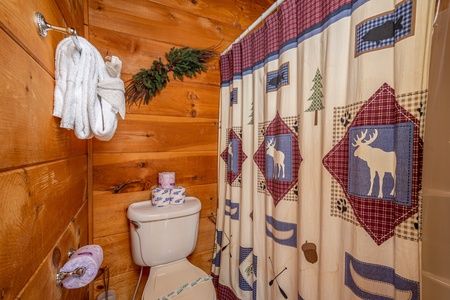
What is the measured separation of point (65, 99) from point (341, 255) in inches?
39.9

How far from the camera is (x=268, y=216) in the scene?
0.97m

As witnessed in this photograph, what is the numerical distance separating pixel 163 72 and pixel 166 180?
26.6 inches

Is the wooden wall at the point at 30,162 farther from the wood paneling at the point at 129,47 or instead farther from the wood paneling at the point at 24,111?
the wood paneling at the point at 129,47

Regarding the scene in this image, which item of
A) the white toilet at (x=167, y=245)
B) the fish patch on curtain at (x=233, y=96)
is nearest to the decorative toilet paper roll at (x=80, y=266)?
the white toilet at (x=167, y=245)

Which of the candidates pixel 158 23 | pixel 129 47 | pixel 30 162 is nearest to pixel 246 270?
pixel 30 162

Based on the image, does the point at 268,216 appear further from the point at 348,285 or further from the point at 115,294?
the point at 115,294

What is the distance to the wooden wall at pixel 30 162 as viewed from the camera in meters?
0.35

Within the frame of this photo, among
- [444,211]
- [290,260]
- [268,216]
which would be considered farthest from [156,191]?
[444,211]

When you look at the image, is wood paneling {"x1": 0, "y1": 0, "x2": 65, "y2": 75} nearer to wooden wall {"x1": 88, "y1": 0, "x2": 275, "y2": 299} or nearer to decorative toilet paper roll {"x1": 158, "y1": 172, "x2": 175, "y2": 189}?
wooden wall {"x1": 88, "y1": 0, "x2": 275, "y2": 299}

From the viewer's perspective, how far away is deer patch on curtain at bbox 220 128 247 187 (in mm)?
1185

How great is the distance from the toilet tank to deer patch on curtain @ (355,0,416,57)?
1.06 m

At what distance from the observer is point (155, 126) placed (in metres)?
1.23

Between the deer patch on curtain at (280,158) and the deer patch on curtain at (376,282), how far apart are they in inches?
12.1

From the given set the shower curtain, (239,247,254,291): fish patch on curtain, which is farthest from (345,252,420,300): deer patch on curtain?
(239,247,254,291): fish patch on curtain
